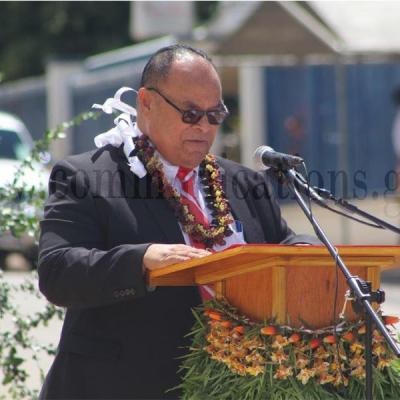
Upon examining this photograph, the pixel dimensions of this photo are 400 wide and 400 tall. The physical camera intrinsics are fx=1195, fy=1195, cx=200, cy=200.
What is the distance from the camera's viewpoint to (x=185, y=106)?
3.72 meters

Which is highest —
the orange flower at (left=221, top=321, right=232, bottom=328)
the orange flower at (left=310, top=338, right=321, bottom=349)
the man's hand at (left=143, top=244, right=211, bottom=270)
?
the man's hand at (left=143, top=244, right=211, bottom=270)

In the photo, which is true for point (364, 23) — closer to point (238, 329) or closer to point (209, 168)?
point (209, 168)

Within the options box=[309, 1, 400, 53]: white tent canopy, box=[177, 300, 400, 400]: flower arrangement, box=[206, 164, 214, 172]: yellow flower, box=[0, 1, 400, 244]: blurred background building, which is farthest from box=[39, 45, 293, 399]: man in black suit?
box=[309, 1, 400, 53]: white tent canopy

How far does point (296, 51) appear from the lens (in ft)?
50.2

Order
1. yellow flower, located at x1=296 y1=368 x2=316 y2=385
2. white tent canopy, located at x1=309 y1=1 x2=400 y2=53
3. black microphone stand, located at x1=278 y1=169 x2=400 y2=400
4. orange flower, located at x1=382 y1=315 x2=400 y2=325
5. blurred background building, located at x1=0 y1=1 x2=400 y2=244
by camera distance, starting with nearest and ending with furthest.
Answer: black microphone stand, located at x1=278 y1=169 x2=400 y2=400 < yellow flower, located at x1=296 y1=368 x2=316 y2=385 < orange flower, located at x1=382 y1=315 x2=400 y2=325 < white tent canopy, located at x1=309 y1=1 x2=400 y2=53 < blurred background building, located at x1=0 y1=1 x2=400 y2=244

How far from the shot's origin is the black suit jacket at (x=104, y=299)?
3.55 metres

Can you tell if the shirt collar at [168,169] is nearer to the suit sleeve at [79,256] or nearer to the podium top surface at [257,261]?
the suit sleeve at [79,256]

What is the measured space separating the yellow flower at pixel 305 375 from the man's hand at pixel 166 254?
16.3 inches

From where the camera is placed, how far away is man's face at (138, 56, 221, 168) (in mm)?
3732

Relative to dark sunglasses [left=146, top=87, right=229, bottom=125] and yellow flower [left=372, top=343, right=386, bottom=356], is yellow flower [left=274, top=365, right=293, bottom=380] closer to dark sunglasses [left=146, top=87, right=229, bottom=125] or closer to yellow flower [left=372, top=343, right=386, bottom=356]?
yellow flower [left=372, top=343, right=386, bottom=356]

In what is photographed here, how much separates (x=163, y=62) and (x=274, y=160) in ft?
1.65

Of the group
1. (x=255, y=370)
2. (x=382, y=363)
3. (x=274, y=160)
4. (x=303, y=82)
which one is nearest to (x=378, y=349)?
(x=382, y=363)

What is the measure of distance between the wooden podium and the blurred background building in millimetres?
7606

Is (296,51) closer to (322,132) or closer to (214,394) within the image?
(322,132)
